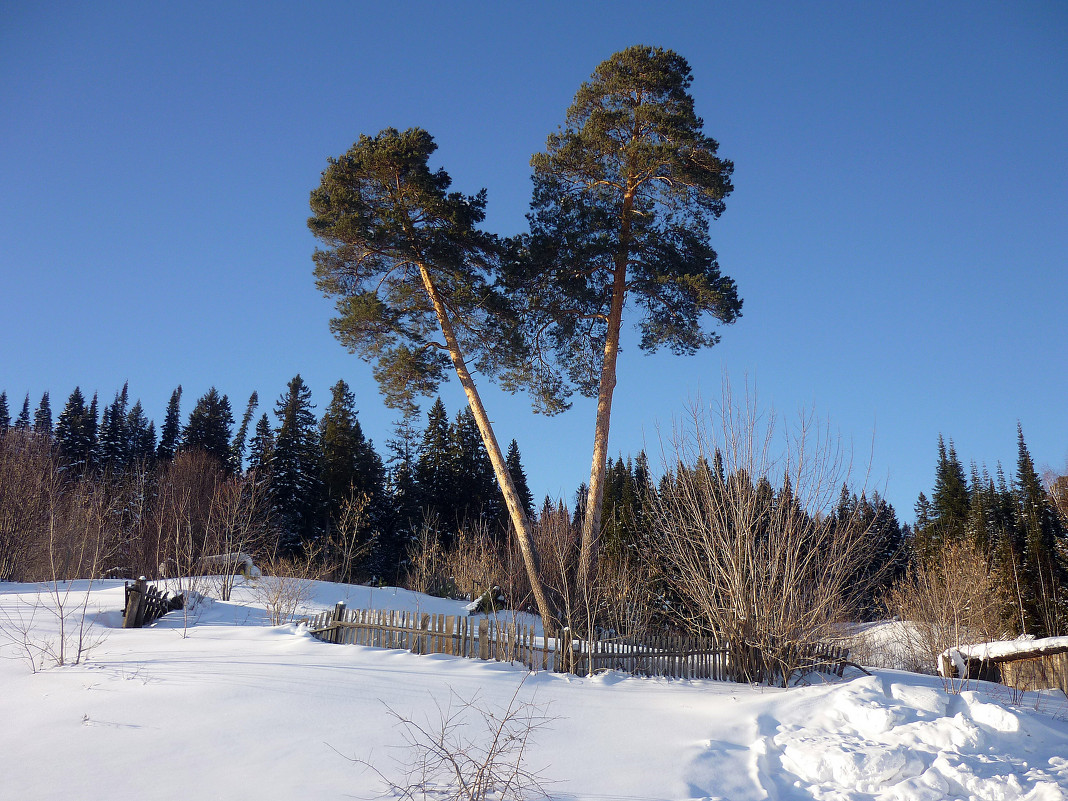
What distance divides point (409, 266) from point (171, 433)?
144 feet

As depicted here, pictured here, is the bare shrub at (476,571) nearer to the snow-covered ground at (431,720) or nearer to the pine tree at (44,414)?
the snow-covered ground at (431,720)

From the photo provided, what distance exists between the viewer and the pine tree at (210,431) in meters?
43.7

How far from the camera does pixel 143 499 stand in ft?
120

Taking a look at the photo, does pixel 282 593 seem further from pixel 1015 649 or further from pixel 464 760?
pixel 1015 649

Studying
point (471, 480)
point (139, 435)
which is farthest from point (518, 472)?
point (139, 435)

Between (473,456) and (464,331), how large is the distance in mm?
24516

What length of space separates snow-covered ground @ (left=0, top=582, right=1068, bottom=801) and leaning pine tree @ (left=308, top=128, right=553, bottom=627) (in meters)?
6.33

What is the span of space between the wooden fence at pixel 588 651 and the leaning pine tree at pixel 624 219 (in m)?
3.37

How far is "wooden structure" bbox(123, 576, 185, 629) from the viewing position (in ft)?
43.1

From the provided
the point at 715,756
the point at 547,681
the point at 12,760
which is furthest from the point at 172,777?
the point at 547,681

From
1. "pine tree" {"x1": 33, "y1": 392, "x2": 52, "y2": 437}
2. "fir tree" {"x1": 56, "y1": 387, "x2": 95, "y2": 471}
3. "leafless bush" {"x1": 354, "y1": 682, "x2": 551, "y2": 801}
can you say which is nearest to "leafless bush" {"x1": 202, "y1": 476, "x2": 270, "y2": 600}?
"leafless bush" {"x1": 354, "y1": 682, "x2": 551, "y2": 801}

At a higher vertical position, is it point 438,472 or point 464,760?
point 438,472

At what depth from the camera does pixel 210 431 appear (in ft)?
149

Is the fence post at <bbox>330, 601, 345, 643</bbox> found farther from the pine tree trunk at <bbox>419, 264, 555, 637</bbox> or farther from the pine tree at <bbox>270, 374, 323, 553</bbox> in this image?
the pine tree at <bbox>270, 374, 323, 553</bbox>
